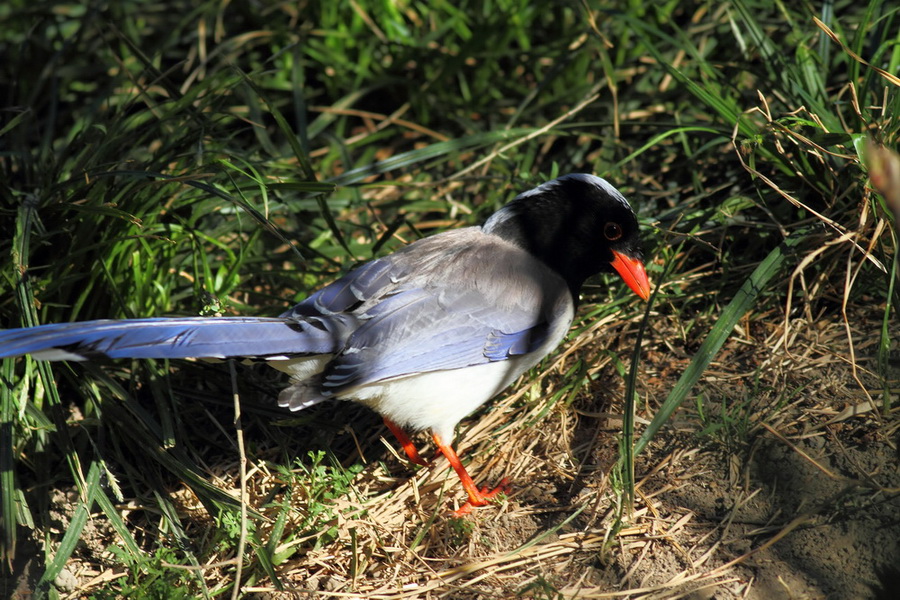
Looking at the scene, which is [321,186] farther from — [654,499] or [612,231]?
[654,499]

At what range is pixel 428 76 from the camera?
517 cm

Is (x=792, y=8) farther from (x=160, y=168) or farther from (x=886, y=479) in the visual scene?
(x=160, y=168)

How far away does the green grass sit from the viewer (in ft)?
10.8

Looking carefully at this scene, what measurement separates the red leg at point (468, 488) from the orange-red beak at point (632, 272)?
1004mm

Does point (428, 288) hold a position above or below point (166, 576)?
above

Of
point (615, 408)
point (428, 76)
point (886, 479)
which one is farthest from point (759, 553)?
point (428, 76)

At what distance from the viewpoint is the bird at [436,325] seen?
2943 millimetres

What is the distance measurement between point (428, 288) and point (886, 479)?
1.82m

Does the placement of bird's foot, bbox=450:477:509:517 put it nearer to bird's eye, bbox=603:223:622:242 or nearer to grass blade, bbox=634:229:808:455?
grass blade, bbox=634:229:808:455

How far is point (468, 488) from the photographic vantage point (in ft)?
11.1

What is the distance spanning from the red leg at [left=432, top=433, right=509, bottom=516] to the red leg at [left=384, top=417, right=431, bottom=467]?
0.17 m

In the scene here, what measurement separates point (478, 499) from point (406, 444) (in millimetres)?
462

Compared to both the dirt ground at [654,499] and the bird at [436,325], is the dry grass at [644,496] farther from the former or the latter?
the bird at [436,325]

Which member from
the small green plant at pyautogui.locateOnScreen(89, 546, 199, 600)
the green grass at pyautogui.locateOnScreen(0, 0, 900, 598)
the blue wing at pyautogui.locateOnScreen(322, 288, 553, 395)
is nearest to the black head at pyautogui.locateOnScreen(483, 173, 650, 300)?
the green grass at pyautogui.locateOnScreen(0, 0, 900, 598)
